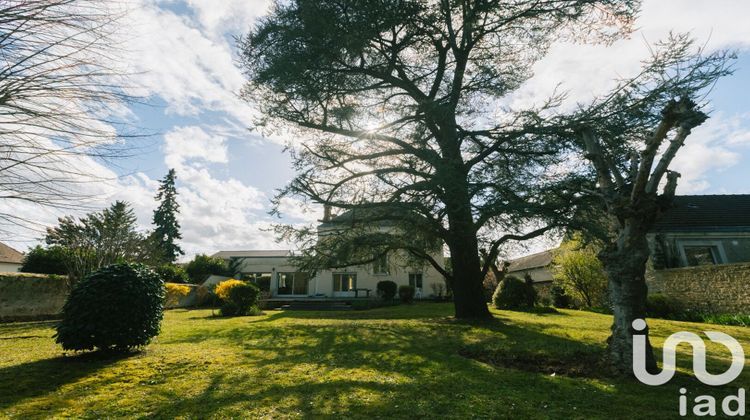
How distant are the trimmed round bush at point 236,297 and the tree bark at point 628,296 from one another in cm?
1614

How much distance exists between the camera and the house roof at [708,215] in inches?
733

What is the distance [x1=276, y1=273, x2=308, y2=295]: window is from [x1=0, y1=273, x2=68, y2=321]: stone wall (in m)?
22.7

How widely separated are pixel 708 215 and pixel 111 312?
A: 1074 inches

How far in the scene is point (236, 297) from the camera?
17453 mm

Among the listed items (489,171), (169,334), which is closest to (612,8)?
(489,171)

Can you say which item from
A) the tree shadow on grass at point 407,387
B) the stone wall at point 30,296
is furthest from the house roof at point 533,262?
the stone wall at point 30,296

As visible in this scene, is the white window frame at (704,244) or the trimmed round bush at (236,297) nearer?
the trimmed round bush at (236,297)

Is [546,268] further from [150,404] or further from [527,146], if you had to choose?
[150,404]

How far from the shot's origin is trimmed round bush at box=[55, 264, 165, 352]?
5.93 m

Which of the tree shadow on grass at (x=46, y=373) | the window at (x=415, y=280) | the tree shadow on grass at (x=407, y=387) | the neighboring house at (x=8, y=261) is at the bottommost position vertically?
the tree shadow on grass at (x=407, y=387)

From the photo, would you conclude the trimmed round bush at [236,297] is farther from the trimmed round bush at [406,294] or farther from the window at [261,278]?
the window at [261,278]

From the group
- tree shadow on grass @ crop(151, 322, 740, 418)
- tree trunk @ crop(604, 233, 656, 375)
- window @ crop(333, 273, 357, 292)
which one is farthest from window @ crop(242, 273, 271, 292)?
tree trunk @ crop(604, 233, 656, 375)

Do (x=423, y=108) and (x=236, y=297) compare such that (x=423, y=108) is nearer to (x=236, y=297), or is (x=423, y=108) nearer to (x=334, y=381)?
(x=334, y=381)

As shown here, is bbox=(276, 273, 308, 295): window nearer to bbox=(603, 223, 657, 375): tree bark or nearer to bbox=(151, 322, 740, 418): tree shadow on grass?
bbox=(151, 322, 740, 418): tree shadow on grass
